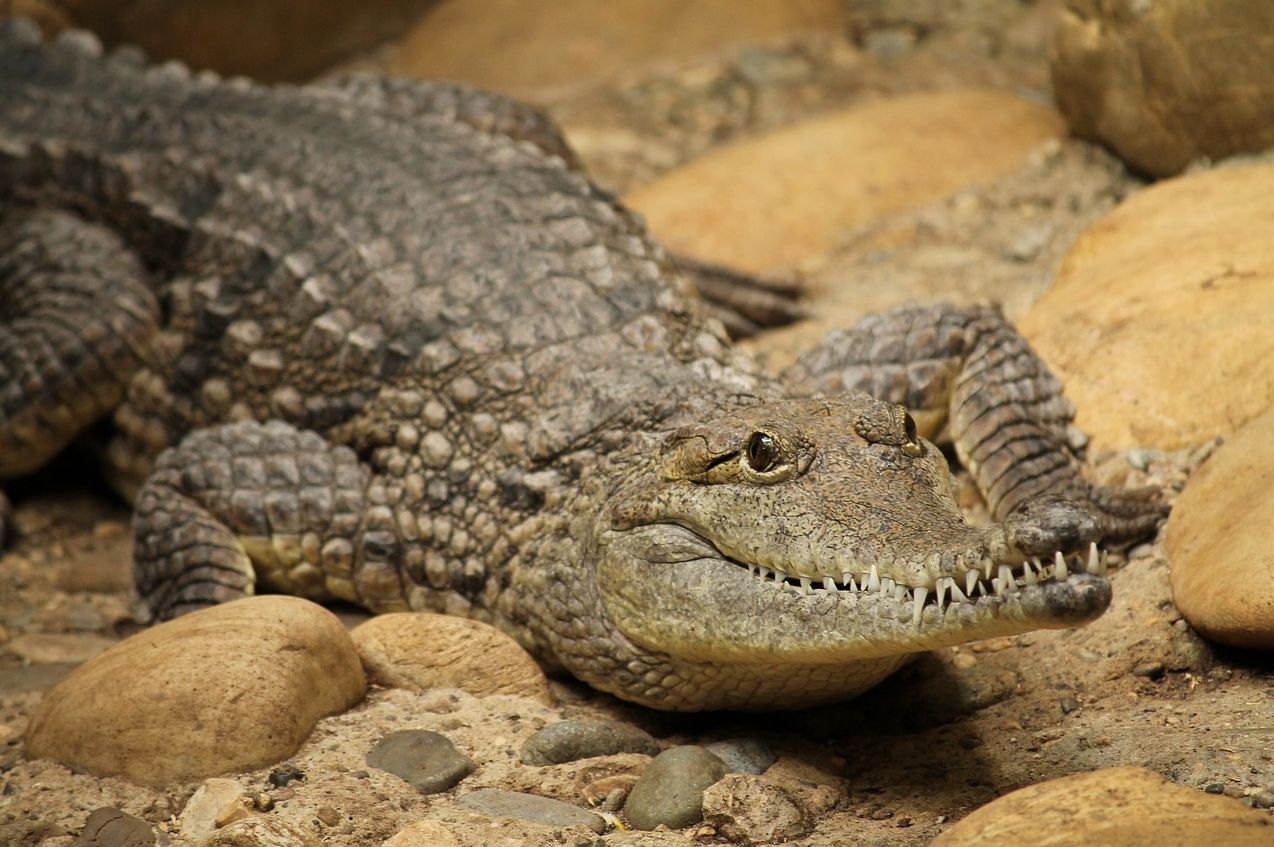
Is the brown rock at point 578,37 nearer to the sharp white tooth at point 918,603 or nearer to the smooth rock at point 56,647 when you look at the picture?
the smooth rock at point 56,647

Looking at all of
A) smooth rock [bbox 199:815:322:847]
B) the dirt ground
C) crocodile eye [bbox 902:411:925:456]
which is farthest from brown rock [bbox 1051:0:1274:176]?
smooth rock [bbox 199:815:322:847]

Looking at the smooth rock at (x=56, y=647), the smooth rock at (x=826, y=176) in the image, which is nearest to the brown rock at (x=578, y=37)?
the smooth rock at (x=826, y=176)

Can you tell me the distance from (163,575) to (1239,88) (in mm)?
4055

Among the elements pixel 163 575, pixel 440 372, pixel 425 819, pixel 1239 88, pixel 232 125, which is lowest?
pixel 163 575

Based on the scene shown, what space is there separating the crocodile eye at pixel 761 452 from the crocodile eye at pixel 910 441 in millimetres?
307

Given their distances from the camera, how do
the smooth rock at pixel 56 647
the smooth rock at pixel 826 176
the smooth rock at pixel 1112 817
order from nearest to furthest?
the smooth rock at pixel 1112 817
the smooth rock at pixel 56 647
the smooth rock at pixel 826 176

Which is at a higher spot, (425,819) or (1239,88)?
(1239,88)

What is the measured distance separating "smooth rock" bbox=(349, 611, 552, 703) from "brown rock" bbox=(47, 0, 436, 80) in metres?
4.86

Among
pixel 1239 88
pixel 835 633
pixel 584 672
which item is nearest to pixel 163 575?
pixel 584 672

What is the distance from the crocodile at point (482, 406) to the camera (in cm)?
288

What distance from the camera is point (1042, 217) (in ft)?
18.1

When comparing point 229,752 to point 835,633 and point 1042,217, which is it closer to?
point 835,633

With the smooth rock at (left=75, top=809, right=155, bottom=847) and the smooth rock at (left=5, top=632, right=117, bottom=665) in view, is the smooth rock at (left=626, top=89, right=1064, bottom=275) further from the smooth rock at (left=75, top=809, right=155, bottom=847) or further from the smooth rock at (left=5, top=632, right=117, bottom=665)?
the smooth rock at (left=75, top=809, right=155, bottom=847)

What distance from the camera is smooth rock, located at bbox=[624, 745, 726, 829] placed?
2.82 metres
